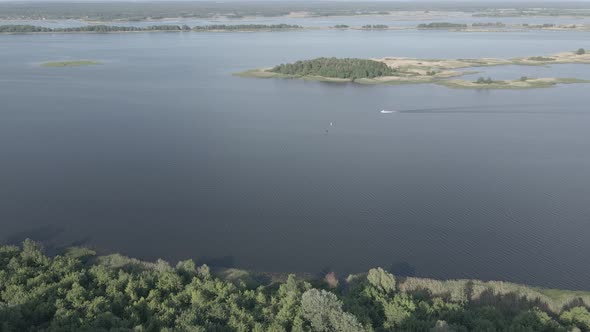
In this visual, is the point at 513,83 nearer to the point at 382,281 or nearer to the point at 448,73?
the point at 448,73

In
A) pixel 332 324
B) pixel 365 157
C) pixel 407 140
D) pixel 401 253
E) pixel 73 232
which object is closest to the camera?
pixel 332 324

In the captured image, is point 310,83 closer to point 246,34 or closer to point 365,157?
point 365,157

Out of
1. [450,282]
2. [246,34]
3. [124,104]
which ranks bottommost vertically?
[450,282]

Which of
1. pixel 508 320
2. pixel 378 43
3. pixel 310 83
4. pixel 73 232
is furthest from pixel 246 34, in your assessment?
pixel 508 320

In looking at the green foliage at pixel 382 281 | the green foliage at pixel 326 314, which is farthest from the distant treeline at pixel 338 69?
the green foliage at pixel 326 314

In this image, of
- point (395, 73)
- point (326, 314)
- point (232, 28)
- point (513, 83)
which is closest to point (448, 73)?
point (395, 73)

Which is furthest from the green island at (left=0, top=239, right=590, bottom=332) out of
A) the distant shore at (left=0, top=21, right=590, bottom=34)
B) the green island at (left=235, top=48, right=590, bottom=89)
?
the distant shore at (left=0, top=21, right=590, bottom=34)

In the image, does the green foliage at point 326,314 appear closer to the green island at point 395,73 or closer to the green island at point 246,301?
the green island at point 246,301
